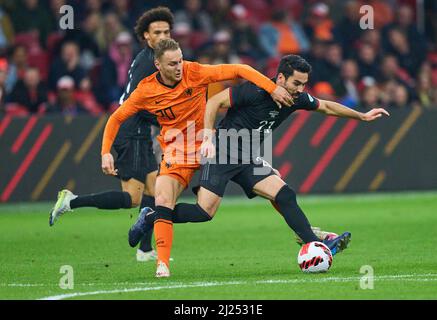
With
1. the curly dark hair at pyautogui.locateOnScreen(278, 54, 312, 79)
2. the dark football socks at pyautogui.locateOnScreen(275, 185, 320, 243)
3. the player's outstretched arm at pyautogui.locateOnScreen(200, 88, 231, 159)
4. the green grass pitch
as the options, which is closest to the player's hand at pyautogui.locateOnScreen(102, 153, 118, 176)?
the player's outstretched arm at pyautogui.locateOnScreen(200, 88, 231, 159)

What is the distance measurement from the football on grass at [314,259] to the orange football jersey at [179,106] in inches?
48.0

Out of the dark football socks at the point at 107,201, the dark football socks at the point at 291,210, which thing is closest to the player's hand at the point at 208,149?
the dark football socks at the point at 291,210

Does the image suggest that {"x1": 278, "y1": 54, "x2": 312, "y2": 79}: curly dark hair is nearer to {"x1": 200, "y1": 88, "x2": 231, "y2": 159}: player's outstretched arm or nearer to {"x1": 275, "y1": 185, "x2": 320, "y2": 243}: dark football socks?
{"x1": 200, "y1": 88, "x2": 231, "y2": 159}: player's outstretched arm

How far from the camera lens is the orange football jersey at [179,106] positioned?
32.6 feet

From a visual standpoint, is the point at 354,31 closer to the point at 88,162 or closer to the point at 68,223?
the point at 88,162

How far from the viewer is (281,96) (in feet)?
31.7

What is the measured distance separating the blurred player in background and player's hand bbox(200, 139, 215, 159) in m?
1.93

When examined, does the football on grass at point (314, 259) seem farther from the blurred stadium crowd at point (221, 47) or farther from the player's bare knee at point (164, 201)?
the blurred stadium crowd at point (221, 47)

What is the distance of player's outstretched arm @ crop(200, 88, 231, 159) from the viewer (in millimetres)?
9336

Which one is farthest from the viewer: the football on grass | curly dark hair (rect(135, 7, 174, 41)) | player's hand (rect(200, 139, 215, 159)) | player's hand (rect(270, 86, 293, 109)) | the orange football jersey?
curly dark hair (rect(135, 7, 174, 41))

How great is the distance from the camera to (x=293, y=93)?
9859 mm

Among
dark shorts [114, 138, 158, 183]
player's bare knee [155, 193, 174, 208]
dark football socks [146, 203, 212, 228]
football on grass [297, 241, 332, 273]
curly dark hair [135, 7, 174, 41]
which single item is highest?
curly dark hair [135, 7, 174, 41]

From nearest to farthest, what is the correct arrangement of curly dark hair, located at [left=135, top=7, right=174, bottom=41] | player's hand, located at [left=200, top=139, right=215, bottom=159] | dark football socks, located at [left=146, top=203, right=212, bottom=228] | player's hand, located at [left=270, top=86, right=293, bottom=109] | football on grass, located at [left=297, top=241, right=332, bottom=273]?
player's hand, located at [left=200, top=139, right=215, bottom=159], football on grass, located at [left=297, top=241, right=332, bottom=273], player's hand, located at [left=270, top=86, right=293, bottom=109], dark football socks, located at [left=146, top=203, right=212, bottom=228], curly dark hair, located at [left=135, top=7, right=174, bottom=41]

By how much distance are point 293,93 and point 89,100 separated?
8499 mm
